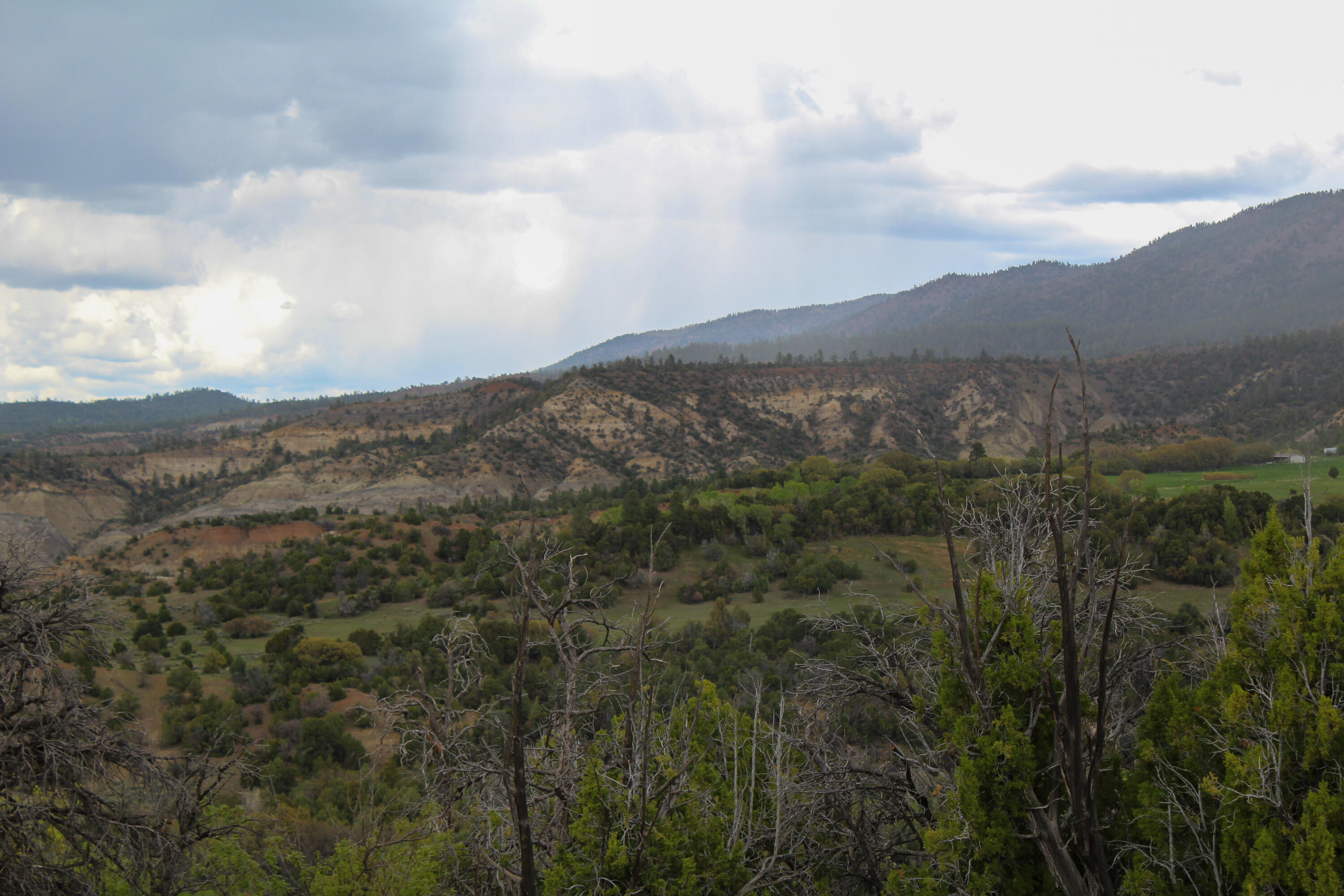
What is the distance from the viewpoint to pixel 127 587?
149ft

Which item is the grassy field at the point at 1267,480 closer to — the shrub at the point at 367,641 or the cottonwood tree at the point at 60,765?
the shrub at the point at 367,641

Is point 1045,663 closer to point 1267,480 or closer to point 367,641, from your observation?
point 367,641

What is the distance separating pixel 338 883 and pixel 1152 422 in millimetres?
118219

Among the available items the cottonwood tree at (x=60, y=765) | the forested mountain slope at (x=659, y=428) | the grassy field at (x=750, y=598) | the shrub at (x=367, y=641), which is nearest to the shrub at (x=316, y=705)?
the shrub at (x=367, y=641)

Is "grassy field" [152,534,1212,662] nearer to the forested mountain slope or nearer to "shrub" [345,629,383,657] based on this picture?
"shrub" [345,629,383,657]

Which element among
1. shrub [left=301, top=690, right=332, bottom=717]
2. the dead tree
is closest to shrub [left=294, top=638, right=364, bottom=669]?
shrub [left=301, top=690, right=332, bottom=717]

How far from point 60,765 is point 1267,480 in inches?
2671

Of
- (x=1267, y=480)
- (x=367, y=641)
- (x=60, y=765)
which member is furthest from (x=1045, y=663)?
(x=1267, y=480)

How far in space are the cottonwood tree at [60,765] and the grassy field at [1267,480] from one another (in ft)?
149

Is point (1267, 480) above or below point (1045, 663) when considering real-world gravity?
below

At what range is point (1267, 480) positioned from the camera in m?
56.1

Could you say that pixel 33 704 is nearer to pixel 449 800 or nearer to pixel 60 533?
pixel 449 800

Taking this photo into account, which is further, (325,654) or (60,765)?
(325,654)

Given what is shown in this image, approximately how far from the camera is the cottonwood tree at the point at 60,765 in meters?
6.58
